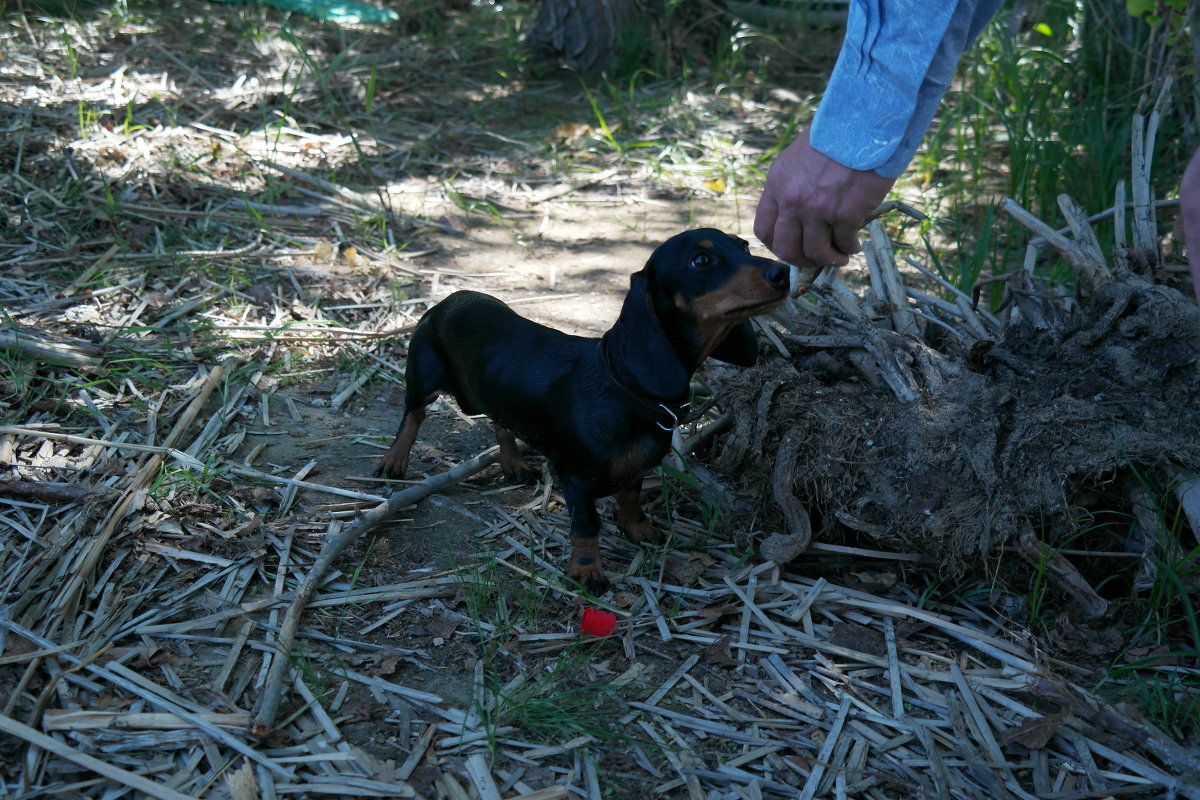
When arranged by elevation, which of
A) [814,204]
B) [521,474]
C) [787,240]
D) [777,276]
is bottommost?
[521,474]

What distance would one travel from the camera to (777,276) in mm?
2693

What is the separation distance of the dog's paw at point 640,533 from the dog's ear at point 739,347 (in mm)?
641

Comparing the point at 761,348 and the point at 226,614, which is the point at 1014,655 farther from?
the point at 226,614

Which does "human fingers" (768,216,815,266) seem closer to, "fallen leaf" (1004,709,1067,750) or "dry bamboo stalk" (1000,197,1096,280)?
"fallen leaf" (1004,709,1067,750)

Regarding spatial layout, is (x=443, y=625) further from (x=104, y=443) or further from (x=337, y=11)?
(x=337, y=11)

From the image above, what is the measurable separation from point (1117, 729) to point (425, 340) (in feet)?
7.95

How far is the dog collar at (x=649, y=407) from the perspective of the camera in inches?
115

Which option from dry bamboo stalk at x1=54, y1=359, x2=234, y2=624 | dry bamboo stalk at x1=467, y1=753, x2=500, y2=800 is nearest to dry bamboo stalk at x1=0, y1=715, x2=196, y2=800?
dry bamboo stalk at x1=54, y1=359, x2=234, y2=624

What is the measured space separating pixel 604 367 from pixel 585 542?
54 cm

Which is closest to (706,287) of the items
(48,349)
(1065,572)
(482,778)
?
(1065,572)

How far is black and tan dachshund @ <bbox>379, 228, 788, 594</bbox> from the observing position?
285 centimetres

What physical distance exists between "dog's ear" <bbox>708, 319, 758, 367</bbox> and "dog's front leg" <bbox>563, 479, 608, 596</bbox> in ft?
1.92

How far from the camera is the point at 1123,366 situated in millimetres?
3092

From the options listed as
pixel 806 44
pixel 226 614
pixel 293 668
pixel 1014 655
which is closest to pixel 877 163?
pixel 1014 655
